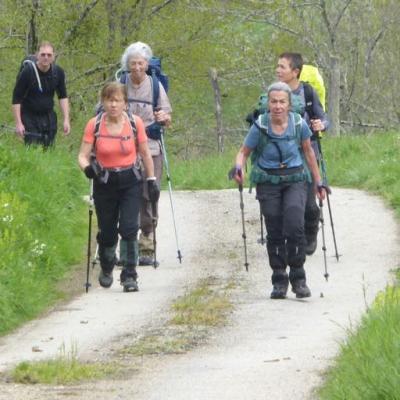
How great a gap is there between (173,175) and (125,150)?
9931 millimetres

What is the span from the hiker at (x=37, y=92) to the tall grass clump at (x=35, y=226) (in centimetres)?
31

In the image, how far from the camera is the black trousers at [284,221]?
10.6 meters

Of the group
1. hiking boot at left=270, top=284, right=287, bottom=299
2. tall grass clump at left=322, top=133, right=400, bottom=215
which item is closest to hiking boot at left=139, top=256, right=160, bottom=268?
hiking boot at left=270, top=284, right=287, bottom=299

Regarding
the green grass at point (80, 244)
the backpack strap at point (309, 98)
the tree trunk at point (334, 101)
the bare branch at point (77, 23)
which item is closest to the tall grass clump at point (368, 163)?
the green grass at point (80, 244)

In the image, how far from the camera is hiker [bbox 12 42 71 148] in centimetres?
1473

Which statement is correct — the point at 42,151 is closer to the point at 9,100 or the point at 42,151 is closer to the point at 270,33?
the point at 9,100

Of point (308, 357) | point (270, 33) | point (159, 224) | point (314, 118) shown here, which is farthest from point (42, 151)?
point (270, 33)

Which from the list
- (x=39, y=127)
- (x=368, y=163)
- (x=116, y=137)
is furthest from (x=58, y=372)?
(x=368, y=163)

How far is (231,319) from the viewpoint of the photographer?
9578mm

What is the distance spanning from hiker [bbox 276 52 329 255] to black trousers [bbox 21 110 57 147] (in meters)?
3.57

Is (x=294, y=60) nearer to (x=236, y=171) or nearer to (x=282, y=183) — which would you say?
(x=236, y=171)

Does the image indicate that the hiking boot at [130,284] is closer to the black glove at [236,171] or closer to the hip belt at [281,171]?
the black glove at [236,171]

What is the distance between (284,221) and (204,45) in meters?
17.5

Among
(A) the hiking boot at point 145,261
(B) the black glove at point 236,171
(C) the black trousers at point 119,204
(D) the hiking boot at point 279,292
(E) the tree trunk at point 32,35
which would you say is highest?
(E) the tree trunk at point 32,35
